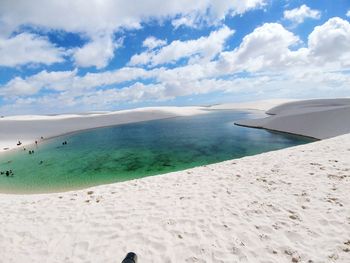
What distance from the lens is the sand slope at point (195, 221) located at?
202 inches

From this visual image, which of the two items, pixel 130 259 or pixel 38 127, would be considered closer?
pixel 130 259

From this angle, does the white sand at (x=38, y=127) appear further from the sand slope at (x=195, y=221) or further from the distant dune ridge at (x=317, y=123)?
the distant dune ridge at (x=317, y=123)

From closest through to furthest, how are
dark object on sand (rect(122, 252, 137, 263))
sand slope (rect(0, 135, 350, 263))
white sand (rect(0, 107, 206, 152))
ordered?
dark object on sand (rect(122, 252, 137, 263)) → sand slope (rect(0, 135, 350, 263)) → white sand (rect(0, 107, 206, 152))

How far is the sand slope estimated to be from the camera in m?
5.14

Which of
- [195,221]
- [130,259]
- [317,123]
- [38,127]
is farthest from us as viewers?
[38,127]

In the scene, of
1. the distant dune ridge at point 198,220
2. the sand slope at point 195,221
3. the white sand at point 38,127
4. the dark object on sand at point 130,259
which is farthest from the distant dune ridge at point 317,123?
the white sand at point 38,127

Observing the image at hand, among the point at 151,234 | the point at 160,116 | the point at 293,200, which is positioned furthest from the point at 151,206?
the point at 160,116

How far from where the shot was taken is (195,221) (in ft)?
20.7

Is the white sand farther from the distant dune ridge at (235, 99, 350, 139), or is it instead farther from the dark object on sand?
the distant dune ridge at (235, 99, 350, 139)

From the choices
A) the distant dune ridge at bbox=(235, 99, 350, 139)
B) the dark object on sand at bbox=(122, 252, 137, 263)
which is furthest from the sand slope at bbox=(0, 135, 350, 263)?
the distant dune ridge at bbox=(235, 99, 350, 139)

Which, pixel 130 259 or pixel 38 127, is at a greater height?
pixel 130 259

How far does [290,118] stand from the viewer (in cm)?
3659

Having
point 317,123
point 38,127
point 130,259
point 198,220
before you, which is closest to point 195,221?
point 198,220

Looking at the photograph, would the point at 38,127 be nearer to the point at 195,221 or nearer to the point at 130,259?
the point at 195,221
